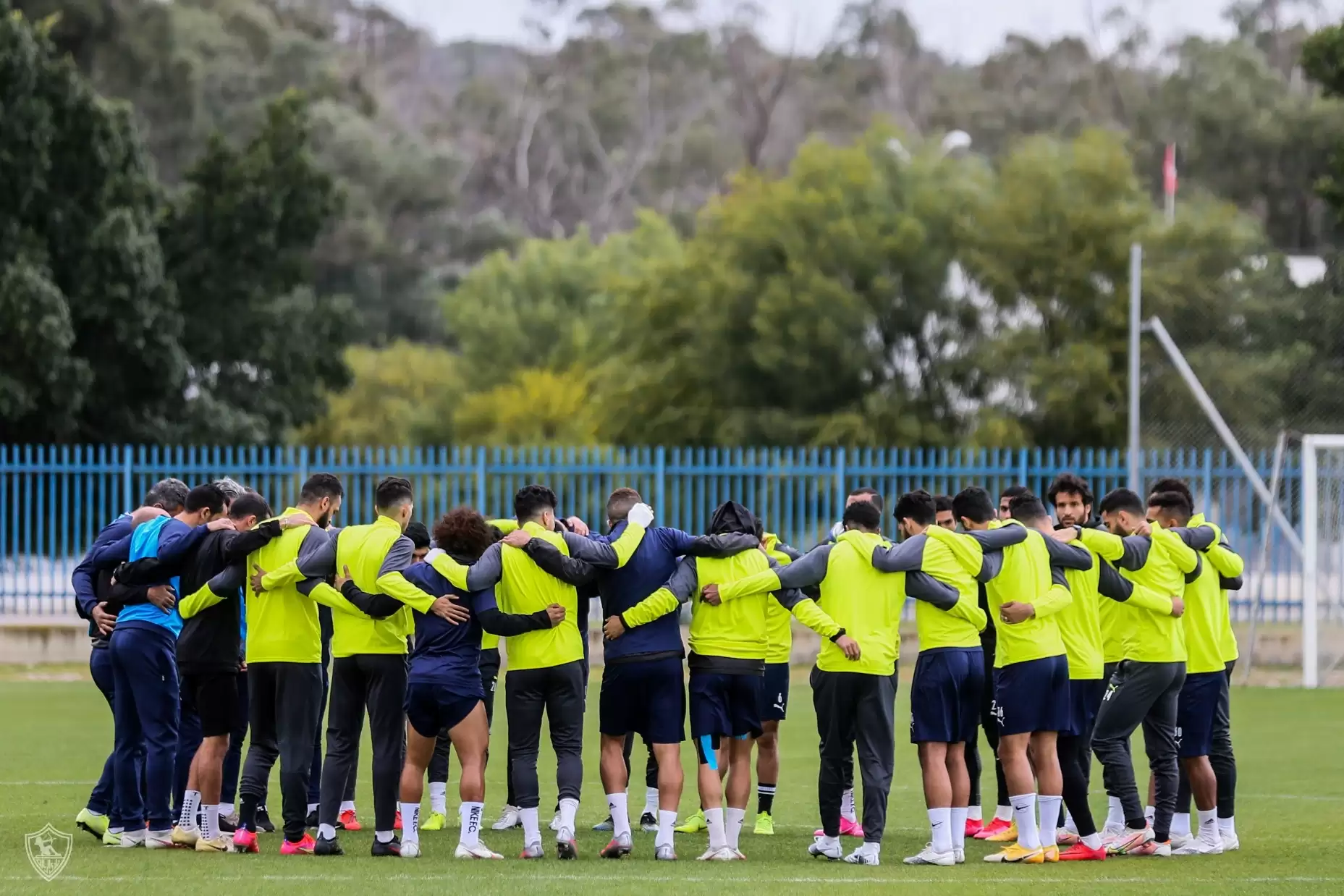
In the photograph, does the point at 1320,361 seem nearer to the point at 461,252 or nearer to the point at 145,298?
the point at 145,298

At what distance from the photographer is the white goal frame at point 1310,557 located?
20141 millimetres

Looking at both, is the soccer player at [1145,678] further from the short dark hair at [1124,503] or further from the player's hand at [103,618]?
the player's hand at [103,618]

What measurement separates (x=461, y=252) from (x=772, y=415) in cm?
3368

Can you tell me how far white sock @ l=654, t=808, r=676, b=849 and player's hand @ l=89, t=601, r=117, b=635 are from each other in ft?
10.6

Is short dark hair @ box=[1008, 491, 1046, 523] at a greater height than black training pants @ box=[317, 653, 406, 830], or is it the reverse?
short dark hair @ box=[1008, 491, 1046, 523]

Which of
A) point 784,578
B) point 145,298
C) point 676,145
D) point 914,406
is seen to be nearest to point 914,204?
point 914,406

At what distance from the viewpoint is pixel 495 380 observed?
179ft

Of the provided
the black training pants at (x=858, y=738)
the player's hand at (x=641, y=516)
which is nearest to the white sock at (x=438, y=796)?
the player's hand at (x=641, y=516)

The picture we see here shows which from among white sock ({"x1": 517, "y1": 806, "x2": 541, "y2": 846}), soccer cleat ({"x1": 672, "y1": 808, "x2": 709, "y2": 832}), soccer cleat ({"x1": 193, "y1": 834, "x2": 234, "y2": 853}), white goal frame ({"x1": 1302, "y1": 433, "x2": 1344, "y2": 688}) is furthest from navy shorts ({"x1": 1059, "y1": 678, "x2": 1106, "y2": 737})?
white goal frame ({"x1": 1302, "y1": 433, "x2": 1344, "y2": 688})

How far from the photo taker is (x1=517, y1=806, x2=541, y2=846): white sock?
1009 cm

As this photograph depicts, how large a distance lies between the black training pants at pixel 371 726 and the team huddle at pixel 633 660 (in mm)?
14

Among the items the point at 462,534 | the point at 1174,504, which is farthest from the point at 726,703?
the point at 1174,504

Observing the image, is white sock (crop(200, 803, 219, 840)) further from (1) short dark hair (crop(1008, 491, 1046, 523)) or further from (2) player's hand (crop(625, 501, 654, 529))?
(1) short dark hair (crop(1008, 491, 1046, 523))

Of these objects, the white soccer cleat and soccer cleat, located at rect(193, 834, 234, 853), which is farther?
soccer cleat, located at rect(193, 834, 234, 853)
